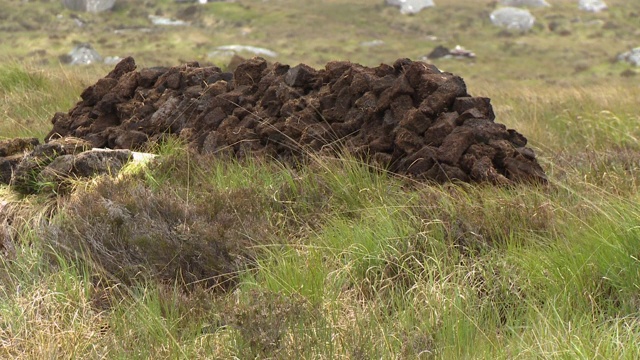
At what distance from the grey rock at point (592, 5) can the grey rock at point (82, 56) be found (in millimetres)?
45171

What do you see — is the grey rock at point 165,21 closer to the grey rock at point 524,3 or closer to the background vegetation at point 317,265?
the grey rock at point 524,3

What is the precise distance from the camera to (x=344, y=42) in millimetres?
57969

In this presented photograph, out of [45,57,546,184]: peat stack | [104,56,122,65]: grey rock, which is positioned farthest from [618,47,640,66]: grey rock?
[45,57,546,184]: peat stack

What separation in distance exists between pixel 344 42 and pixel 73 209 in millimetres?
53547

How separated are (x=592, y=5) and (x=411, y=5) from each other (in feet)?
48.5

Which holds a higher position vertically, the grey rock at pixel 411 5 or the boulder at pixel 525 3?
the grey rock at pixel 411 5

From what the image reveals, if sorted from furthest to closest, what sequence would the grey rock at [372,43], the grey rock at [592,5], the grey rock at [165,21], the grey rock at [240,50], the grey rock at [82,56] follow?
1. the grey rock at [592,5]
2. the grey rock at [165,21]
3. the grey rock at [372,43]
4. the grey rock at [240,50]
5. the grey rock at [82,56]

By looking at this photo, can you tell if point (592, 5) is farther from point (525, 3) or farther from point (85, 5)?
point (85, 5)

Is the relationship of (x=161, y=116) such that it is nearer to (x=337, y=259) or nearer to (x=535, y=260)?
(x=337, y=259)

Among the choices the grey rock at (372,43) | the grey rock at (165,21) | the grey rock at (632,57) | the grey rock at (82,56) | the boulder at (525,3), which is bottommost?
the boulder at (525,3)

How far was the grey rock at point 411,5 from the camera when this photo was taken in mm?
73750

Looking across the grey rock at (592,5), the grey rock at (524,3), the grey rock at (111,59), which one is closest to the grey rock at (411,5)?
the grey rock at (524,3)

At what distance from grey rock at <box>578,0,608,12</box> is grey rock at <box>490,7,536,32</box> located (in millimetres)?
6617

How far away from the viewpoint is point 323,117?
6355 mm
